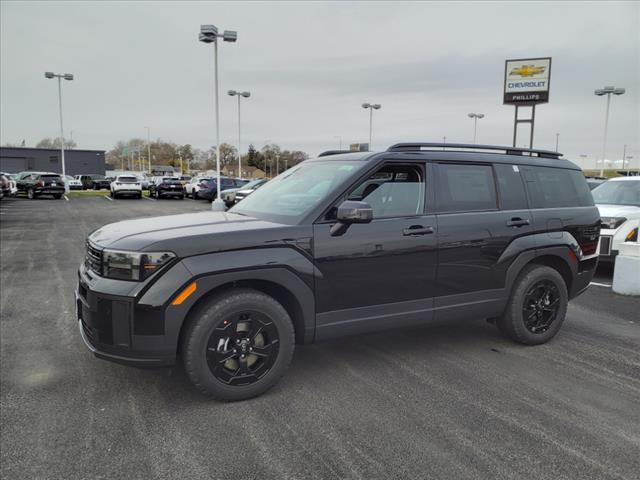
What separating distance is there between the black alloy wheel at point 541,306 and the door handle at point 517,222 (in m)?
0.63

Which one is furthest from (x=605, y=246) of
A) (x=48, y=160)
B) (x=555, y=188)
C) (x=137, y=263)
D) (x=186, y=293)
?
(x=48, y=160)

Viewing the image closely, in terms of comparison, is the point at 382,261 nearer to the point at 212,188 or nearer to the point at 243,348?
the point at 243,348

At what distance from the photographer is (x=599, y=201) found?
30.1 feet

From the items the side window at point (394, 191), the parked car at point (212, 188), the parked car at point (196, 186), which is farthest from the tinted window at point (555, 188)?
the parked car at point (196, 186)

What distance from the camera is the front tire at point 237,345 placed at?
10.9 ft

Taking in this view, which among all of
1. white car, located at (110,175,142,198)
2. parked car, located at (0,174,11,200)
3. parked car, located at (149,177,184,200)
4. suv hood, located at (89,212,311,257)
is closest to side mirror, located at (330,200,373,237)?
suv hood, located at (89,212,311,257)

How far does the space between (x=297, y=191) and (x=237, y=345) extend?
151 centimetres

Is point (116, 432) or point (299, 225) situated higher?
point (299, 225)

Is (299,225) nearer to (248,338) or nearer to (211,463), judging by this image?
(248,338)

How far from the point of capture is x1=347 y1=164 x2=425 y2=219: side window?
13.1 feet

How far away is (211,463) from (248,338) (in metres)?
0.91

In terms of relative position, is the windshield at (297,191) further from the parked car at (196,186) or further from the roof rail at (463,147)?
the parked car at (196,186)

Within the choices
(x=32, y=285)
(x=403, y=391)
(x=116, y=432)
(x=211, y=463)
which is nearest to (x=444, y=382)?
(x=403, y=391)

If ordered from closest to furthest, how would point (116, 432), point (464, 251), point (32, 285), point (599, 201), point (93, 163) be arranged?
point (116, 432) → point (464, 251) → point (32, 285) → point (599, 201) → point (93, 163)
